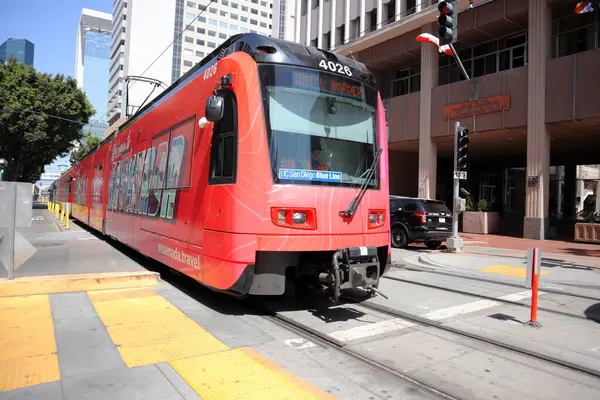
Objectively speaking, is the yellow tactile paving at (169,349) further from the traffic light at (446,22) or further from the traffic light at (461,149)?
the traffic light at (461,149)

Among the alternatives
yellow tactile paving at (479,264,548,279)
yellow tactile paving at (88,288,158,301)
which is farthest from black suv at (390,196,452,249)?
yellow tactile paving at (88,288,158,301)

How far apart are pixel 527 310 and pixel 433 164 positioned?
671 inches

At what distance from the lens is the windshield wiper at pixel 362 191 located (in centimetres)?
537

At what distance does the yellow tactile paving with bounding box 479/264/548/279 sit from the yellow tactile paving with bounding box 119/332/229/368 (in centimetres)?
752

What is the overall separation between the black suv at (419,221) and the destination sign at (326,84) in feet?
30.5

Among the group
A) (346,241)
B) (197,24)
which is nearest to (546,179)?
(346,241)

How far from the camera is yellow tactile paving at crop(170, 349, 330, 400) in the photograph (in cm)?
333

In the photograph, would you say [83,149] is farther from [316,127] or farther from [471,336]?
[471,336]

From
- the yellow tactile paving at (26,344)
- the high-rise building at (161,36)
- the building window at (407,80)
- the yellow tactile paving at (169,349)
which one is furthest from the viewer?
the high-rise building at (161,36)

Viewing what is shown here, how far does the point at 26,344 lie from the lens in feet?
14.1

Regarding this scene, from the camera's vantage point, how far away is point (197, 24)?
102375 millimetres

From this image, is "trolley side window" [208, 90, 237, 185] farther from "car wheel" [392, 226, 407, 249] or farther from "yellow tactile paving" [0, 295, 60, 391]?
"car wheel" [392, 226, 407, 249]

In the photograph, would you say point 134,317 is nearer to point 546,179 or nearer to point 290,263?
point 290,263

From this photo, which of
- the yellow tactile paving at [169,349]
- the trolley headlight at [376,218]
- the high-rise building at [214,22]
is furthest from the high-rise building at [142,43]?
the yellow tactile paving at [169,349]
